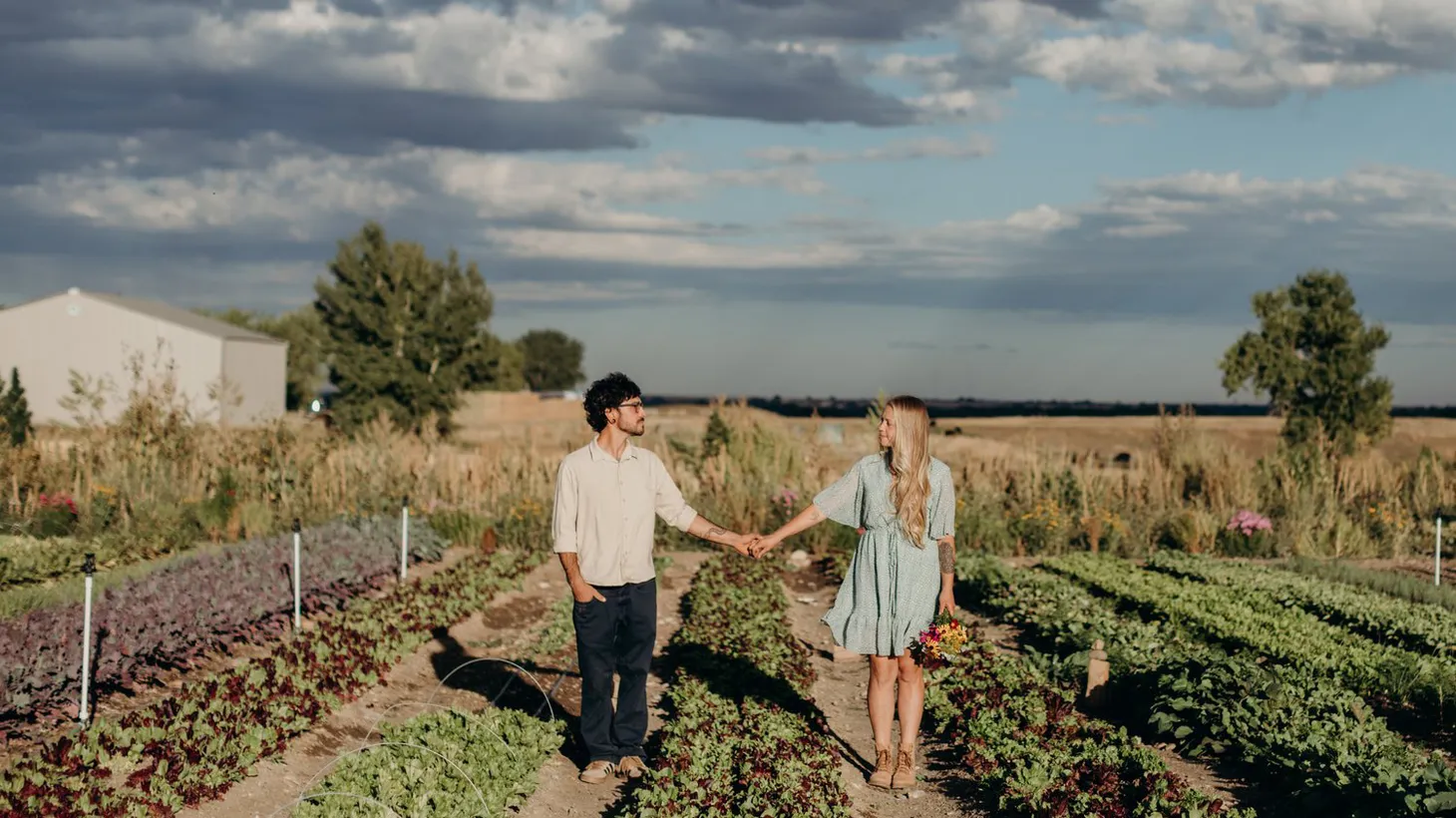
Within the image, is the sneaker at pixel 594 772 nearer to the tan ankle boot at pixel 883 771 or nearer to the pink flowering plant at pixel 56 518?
the tan ankle boot at pixel 883 771

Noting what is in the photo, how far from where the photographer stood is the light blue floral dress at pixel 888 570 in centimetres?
670

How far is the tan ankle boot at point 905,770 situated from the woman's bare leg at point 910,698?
1.3 inches

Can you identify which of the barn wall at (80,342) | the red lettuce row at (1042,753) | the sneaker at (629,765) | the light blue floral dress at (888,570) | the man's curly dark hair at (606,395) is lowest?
the sneaker at (629,765)

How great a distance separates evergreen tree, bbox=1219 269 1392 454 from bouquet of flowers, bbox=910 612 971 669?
37.8 m

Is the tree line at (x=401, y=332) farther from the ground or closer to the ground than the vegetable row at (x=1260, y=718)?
farther from the ground

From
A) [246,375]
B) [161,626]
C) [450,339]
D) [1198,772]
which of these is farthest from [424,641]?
[246,375]

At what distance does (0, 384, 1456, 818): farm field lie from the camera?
22.1 ft

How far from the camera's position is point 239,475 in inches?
693

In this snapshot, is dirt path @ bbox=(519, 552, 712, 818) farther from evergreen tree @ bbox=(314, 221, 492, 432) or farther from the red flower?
evergreen tree @ bbox=(314, 221, 492, 432)

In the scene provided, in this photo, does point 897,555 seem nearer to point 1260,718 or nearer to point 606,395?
point 606,395

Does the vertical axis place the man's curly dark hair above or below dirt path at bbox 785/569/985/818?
above

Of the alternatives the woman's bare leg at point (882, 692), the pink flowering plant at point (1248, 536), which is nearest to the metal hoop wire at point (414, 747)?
the woman's bare leg at point (882, 692)

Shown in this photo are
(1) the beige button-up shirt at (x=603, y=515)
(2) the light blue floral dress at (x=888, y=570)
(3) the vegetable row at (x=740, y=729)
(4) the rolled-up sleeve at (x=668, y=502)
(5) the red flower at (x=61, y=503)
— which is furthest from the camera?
(5) the red flower at (x=61, y=503)

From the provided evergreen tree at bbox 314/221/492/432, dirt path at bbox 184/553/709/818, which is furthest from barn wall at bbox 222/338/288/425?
dirt path at bbox 184/553/709/818
